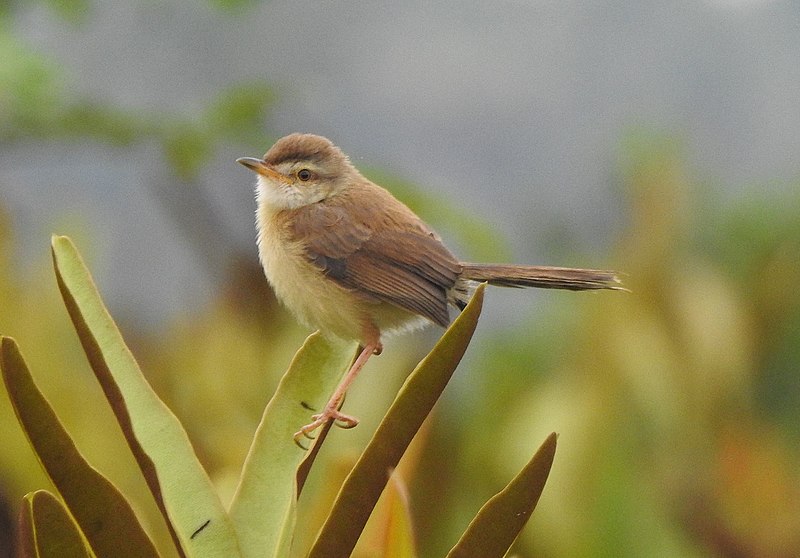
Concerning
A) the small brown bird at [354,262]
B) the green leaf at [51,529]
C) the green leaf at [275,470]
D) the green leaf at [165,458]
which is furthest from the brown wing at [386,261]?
the green leaf at [51,529]

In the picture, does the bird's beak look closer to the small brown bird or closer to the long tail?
the small brown bird

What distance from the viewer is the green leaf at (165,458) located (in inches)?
27.2

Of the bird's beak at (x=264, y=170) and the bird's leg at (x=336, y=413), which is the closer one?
the bird's leg at (x=336, y=413)

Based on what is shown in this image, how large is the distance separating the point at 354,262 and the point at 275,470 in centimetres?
22

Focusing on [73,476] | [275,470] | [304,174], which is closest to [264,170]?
[304,174]

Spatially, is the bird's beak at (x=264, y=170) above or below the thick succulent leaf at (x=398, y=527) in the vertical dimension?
above

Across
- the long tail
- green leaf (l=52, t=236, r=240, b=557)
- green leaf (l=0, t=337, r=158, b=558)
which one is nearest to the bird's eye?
the long tail

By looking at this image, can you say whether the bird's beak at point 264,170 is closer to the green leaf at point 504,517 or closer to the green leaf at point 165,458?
the green leaf at point 165,458

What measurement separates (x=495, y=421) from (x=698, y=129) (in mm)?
2330

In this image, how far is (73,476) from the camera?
623 mm

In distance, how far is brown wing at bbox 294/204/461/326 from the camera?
0.86m

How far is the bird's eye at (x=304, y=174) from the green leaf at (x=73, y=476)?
1.43 ft

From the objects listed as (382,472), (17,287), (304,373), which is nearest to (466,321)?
(382,472)

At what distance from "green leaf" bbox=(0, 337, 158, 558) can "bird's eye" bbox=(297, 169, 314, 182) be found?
1.43 ft
